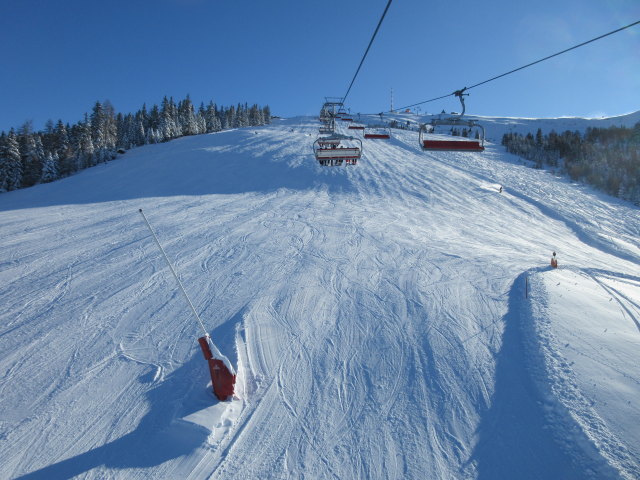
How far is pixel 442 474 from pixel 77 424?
5.28 metres

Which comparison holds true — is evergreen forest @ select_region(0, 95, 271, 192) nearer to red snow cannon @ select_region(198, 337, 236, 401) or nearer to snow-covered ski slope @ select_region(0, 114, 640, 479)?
snow-covered ski slope @ select_region(0, 114, 640, 479)

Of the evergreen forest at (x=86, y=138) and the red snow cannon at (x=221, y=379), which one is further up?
the evergreen forest at (x=86, y=138)

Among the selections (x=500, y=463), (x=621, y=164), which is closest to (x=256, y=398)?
(x=500, y=463)

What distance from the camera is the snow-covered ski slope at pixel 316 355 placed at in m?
4.11

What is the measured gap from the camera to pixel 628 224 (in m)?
21.3

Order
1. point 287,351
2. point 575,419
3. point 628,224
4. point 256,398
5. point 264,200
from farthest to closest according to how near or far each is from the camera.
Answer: point 628,224 < point 264,200 < point 287,351 < point 256,398 < point 575,419

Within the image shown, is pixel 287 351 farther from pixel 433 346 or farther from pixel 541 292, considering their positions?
pixel 541 292

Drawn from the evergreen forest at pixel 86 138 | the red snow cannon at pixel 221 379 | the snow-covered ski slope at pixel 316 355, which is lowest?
the snow-covered ski slope at pixel 316 355

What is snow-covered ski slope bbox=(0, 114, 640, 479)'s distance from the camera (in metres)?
4.11

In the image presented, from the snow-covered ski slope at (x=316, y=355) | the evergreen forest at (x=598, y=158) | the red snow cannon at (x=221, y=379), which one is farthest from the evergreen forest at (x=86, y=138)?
the evergreen forest at (x=598, y=158)

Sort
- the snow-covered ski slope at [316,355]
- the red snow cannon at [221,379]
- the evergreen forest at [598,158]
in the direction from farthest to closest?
1. the evergreen forest at [598,158]
2. the red snow cannon at [221,379]
3. the snow-covered ski slope at [316,355]

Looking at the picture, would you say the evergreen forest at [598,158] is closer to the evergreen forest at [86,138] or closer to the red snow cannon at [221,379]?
the red snow cannon at [221,379]

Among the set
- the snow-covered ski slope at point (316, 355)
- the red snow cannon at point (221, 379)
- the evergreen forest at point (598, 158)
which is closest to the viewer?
the snow-covered ski slope at point (316, 355)

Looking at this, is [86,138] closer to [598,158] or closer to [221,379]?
[221,379]
